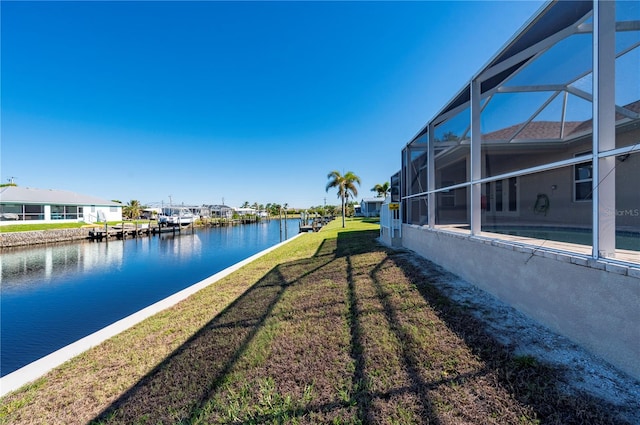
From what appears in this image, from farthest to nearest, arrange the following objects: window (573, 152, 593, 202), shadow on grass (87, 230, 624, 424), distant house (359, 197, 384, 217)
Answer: distant house (359, 197, 384, 217) < window (573, 152, 593, 202) < shadow on grass (87, 230, 624, 424)

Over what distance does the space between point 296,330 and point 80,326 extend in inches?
296

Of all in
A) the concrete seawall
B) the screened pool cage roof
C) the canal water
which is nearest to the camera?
the screened pool cage roof

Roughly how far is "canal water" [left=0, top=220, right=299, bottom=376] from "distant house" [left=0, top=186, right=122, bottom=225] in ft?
23.4

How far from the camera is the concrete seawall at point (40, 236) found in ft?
64.2

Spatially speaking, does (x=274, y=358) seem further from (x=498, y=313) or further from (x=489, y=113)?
(x=489, y=113)

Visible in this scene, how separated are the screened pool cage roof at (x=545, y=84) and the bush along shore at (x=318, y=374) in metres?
3.28

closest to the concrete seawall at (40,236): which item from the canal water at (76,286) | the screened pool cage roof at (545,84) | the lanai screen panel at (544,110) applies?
the canal water at (76,286)

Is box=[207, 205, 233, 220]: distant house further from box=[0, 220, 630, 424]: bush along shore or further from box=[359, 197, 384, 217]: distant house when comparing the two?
box=[0, 220, 630, 424]: bush along shore

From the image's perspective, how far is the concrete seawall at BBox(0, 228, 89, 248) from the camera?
19578 mm

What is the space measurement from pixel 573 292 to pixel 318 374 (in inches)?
103

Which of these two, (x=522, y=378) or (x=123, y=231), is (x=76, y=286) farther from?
(x=123, y=231)

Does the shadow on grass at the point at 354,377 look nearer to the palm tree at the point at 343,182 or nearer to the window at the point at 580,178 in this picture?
the window at the point at 580,178

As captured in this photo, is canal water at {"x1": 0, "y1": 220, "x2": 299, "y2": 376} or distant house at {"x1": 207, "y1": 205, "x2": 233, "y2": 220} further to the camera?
distant house at {"x1": 207, "y1": 205, "x2": 233, "y2": 220}

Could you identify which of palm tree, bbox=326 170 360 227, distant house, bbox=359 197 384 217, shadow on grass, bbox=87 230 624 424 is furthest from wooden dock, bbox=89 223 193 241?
shadow on grass, bbox=87 230 624 424
